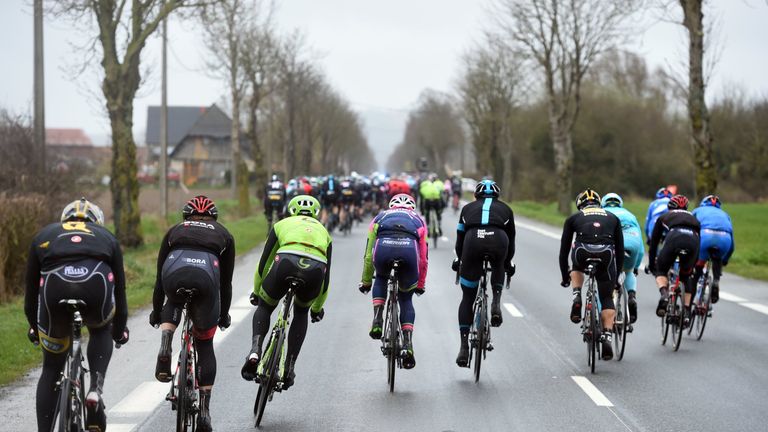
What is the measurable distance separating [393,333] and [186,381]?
8.35ft

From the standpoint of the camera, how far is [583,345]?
11922 millimetres

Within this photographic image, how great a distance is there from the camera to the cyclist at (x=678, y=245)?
38.3 ft

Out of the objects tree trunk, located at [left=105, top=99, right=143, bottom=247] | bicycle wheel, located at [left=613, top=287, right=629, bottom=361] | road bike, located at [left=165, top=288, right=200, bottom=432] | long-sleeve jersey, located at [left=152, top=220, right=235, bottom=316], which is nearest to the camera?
road bike, located at [left=165, top=288, right=200, bottom=432]

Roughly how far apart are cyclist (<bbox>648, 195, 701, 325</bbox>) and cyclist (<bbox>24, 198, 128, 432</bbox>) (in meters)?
6.85

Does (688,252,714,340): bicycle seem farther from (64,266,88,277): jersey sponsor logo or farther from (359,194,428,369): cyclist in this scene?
(64,266,88,277): jersey sponsor logo

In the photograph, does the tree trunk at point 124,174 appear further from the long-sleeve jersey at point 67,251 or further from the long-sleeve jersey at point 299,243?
the long-sleeve jersey at point 67,251

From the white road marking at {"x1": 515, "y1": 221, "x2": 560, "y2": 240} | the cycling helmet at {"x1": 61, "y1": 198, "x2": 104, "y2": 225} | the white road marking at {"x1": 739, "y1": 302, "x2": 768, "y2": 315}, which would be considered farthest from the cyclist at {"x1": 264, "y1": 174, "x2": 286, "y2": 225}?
the cycling helmet at {"x1": 61, "y1": 198, "x2": 104, "y2": 225}

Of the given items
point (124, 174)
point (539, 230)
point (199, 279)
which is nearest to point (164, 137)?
point (124, 174)

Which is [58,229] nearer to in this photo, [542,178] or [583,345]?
[583,345]

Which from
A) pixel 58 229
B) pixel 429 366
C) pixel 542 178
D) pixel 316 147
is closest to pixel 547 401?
pixel 429 366

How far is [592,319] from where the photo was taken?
33.3 ft

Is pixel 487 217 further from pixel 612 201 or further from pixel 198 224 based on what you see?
pixel 198 224

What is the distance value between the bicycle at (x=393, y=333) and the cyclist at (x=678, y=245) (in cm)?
359

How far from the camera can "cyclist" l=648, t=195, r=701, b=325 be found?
1167 centimetres
